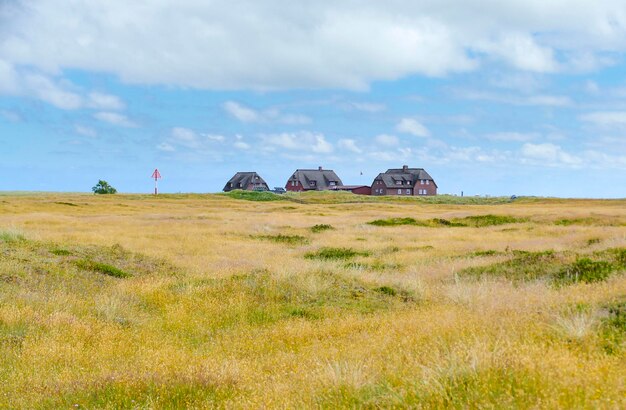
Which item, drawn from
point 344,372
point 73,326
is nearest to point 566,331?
point 344,372

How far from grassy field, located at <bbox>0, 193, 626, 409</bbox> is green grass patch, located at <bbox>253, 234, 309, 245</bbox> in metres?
6.80

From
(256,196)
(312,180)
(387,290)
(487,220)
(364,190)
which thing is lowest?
(387,290)

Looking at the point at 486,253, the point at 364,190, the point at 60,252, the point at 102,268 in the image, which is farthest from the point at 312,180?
the point at 102,268

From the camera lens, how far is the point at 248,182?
146500mm

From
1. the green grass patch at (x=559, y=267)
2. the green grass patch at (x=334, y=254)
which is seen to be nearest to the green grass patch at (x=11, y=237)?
the green grass patch at (x=334, y=254)

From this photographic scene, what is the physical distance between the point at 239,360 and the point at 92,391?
8.21 ft

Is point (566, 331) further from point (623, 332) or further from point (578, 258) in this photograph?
point (578, 258)

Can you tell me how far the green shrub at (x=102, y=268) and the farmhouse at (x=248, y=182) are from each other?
12661 centimetres

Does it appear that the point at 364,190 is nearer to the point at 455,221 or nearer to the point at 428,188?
the point at 428,188

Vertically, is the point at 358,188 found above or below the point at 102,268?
above

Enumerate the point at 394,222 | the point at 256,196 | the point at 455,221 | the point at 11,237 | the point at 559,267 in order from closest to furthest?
the point at 559,267 → the point at 11,237 → the point at 394,222 → the point at 455,221 → the point at 256,196

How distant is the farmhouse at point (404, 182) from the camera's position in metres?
138

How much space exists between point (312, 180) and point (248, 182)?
17104 mm

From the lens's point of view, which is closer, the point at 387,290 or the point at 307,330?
the point at 307,330
